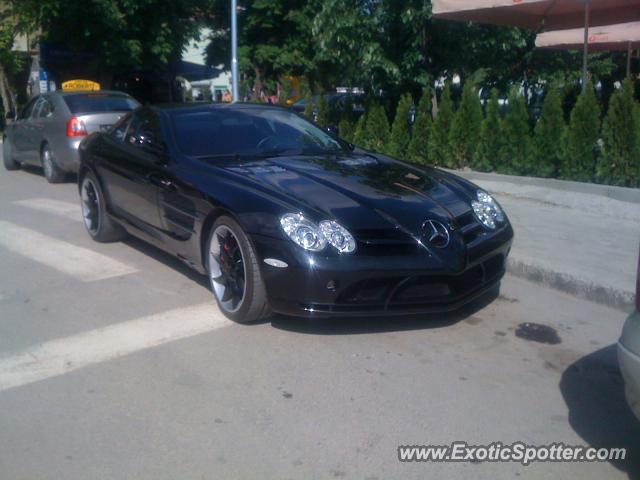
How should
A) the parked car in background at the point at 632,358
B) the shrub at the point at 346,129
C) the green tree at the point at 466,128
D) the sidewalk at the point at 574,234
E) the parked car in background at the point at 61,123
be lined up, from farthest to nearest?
the shrub at the point at 346,129
the parked car in background at the point at 61,123
the green tree at the point at 466,128
the sidewalk at the point at 574,234
the parked car in background at the point at 632,358

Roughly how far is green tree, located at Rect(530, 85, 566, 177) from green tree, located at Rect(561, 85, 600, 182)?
0.63ft

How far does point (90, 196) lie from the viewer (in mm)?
7805

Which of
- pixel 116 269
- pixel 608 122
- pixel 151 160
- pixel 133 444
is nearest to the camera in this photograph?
pixel 133 444

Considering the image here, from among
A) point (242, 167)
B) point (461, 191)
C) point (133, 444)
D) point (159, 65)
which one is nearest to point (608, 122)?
point (461, 191)

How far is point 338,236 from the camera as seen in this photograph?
478cm

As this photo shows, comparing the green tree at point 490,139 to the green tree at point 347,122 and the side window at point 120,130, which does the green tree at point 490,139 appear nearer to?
the green tree at point 347,122

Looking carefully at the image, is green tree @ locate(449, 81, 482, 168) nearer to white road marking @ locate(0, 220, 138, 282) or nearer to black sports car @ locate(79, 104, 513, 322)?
black sports car @ locate(79, 104, 513, 322)

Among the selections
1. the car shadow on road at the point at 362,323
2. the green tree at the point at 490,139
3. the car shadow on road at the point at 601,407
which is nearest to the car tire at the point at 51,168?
the green tree at the point at 490,139

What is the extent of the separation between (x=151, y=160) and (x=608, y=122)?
18.2 ft

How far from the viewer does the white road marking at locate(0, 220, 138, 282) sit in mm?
6777

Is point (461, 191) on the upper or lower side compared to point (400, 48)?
lower

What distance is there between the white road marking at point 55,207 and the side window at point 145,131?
8.00ft

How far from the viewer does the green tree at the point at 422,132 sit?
11461 millimetres

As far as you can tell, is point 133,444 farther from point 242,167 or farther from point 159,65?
point 159,65
